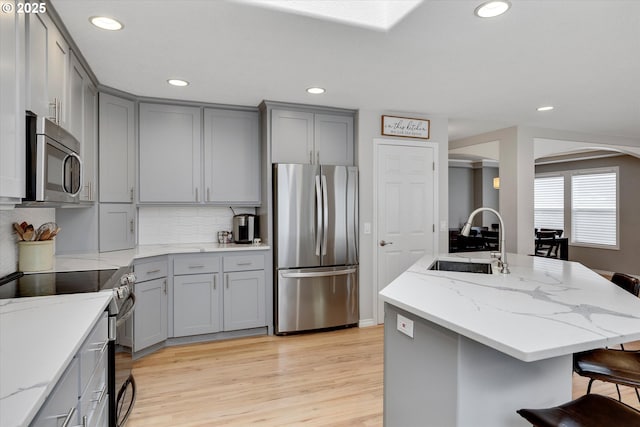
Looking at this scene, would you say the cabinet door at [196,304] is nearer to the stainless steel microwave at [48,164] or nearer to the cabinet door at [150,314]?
the cabinet door at [150,314]

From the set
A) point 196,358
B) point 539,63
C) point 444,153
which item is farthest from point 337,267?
point 539,63

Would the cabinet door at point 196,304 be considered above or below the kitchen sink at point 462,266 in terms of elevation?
below

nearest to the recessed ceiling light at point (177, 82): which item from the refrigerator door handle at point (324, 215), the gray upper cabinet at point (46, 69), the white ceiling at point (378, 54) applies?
the white ceiling at point (378, 54)

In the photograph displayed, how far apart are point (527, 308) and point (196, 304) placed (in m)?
2.89

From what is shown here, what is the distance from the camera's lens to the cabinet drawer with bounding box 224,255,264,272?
366cm

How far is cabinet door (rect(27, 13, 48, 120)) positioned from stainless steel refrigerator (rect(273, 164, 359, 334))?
6.81 ft

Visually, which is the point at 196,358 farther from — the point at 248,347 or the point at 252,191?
the point at 252,191

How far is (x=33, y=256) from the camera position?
7.61 ft

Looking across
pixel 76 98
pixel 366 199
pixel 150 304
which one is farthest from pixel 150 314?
pixel 366 199

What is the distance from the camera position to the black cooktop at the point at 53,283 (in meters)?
1.78

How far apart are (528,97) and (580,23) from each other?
63.4 inches

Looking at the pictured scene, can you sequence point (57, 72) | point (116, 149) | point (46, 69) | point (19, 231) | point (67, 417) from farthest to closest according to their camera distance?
point (116, 149) < point (19, 231) < point (57, 72) < point (46, 69) < point (67, 417)

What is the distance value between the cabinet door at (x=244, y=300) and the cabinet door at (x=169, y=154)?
922mm

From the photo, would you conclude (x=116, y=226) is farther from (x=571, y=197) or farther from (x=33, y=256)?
(x=571, y=197)
